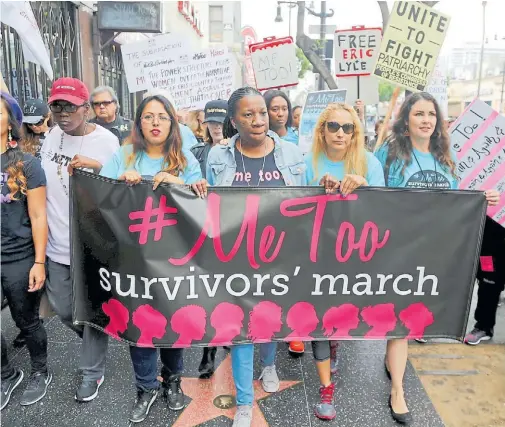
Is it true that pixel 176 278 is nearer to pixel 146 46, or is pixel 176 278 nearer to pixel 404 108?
pixel 404 108

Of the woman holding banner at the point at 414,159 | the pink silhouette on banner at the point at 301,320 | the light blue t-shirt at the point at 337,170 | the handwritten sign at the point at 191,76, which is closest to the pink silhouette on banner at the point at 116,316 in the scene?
the pink silhouette on banner at the point at 301,320

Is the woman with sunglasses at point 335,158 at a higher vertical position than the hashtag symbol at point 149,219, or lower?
higher

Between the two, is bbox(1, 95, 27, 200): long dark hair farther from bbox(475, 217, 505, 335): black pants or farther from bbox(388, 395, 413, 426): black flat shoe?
bbox(475, 217, 505, 335): black pants

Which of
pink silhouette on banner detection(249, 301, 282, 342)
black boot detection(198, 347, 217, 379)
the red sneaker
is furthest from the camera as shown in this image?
the red sneaker

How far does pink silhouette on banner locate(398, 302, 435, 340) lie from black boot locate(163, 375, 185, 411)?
1.33 meters

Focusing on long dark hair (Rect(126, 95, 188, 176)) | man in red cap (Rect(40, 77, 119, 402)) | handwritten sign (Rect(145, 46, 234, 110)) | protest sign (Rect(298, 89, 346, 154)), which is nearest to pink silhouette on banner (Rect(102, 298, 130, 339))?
man in red cap (Rect(40, 77, 119, 402))

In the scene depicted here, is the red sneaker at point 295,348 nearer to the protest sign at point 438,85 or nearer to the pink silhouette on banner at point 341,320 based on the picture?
the pink silhouette on banner at point 341,320

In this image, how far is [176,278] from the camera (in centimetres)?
255

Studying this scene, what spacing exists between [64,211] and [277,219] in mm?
1262

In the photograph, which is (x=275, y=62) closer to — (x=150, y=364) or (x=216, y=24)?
(x=150, y=364)

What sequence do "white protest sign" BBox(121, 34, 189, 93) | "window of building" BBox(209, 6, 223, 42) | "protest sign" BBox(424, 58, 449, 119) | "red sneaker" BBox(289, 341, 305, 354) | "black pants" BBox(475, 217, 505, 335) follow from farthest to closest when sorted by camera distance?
"window of building" BBox(209, 6, 223, 42) < "protest sign" BBox(424, 58, 449, 119) < "white protest sign" BBox(121, 34, 189, 93) < "black pants" BBox(475, 217, 505, 335) < "red sneaker" BBox(289, 341, 305, 354)

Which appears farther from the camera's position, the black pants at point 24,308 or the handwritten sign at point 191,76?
the handwritten sign at point 191,76

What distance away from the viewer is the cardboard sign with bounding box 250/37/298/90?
649 cm

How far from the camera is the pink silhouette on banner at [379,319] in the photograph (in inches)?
105
